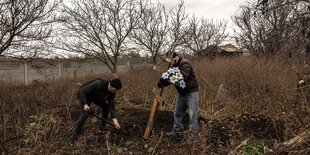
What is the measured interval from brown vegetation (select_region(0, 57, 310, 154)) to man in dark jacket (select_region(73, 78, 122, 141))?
291mm

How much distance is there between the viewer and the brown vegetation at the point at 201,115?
5.77 metres

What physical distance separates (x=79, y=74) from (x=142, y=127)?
8.62m

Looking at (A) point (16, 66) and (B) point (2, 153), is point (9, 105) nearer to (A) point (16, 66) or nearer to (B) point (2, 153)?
(B) point (2, 153)

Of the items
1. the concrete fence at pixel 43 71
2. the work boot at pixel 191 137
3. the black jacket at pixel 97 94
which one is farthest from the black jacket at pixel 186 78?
the concrete fence at pixel 43 71

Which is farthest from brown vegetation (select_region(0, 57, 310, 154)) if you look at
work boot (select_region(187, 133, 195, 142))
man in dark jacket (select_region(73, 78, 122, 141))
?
man in dark jacket (select_region(73, 78, 122, 141))

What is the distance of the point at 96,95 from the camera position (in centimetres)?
663

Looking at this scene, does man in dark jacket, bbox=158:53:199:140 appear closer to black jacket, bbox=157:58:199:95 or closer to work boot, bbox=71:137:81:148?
black jacket, bbox=157:58:199:95

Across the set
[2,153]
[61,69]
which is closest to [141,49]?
[61,69]

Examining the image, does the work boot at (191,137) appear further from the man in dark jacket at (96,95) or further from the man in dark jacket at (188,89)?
the man in dark jacket at (96,95)

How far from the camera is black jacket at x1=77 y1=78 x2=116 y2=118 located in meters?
6.38

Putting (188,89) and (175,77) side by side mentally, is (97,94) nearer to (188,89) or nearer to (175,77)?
(175,77)

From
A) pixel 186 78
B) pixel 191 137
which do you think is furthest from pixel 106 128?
pixel 191 137

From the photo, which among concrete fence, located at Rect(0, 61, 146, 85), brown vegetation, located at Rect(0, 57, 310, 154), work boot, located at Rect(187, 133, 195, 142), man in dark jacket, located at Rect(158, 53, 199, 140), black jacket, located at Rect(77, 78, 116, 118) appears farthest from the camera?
concrete fence, located at Rect(0, 61, 146, 85)

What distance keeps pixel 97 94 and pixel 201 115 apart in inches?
121
